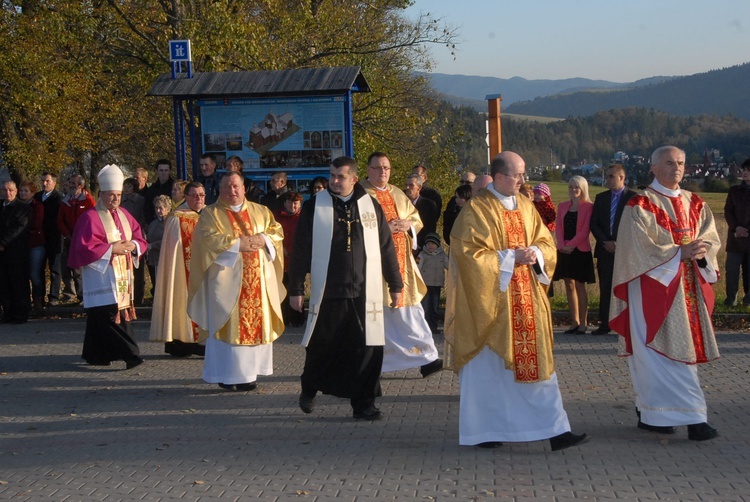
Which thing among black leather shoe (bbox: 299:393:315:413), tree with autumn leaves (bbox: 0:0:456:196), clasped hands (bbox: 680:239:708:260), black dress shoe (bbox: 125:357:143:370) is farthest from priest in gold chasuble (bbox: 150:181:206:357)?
tree with autumn leaves (bbox: 0:0:456:196)

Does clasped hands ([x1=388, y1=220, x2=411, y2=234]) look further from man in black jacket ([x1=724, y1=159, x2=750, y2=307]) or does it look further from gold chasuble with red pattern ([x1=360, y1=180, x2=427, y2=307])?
man in black jacket ([x1=724, y1=159, x2=750, y2=307])

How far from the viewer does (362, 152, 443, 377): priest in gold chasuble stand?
9031 millimetres

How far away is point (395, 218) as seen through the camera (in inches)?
363

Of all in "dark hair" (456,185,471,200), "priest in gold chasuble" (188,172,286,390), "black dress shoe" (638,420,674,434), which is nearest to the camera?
"black dress shoe" (638,420,674,434)

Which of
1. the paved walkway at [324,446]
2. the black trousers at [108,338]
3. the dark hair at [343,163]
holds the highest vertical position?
the dark hair at [343,163]

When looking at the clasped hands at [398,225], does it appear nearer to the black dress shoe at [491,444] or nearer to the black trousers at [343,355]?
the black trousers at [343,355]

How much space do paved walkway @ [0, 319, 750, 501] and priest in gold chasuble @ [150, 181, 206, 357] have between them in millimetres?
550

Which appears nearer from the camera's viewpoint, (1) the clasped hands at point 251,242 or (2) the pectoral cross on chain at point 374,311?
(2) the pectoral cross on chain at point 374,311

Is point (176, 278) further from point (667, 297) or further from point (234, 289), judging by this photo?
point (667, 297)

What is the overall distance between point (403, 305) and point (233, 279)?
157cm

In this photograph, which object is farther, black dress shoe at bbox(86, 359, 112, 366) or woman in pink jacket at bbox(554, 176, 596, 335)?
woman in pink jacket at bbox(554, 176, 596, 335)

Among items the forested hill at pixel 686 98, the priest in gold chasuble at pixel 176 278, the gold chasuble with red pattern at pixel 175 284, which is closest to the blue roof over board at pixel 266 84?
the priest in gold chasuble at pixel 176 278

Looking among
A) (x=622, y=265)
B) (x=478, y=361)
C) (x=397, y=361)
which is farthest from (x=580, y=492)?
(x=397, y=361)

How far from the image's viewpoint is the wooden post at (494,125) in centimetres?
1380
